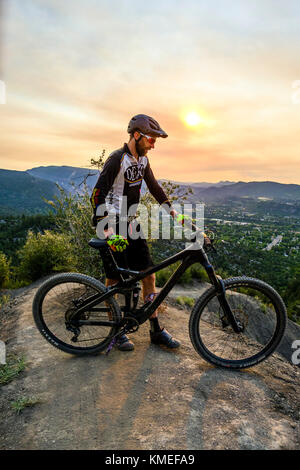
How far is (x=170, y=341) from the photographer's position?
12.9 ft

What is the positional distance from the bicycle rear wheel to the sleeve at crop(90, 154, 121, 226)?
2.98ft

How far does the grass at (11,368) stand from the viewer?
3.14 meters

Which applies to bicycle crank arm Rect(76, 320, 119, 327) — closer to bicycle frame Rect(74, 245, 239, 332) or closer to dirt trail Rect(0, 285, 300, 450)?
bicycle frame Rect(74, 245, 239, 332)

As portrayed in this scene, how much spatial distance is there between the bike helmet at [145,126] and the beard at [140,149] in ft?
0.57

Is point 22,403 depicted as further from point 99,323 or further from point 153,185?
point 153,185

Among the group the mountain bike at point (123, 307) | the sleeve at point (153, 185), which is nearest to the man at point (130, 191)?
the sleeve at point (153, 185)

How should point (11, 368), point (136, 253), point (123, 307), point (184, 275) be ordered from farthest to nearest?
point (184, 275)
point (136, 253)
point (123, 307)
point (11, 368)

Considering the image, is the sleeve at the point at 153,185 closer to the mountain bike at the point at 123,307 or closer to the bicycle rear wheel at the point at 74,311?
the mountain bike at the point at 123,307

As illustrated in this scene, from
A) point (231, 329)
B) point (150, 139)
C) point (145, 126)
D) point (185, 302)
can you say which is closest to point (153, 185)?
point (150, 139)

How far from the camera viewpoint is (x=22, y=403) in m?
2.73

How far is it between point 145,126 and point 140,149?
308 mm

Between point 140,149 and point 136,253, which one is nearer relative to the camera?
point 140,149

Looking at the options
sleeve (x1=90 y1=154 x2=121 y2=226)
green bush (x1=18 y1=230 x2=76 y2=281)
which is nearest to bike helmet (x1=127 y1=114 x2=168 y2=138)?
sleeve (x1=90 y1=154 x2=121 y2=226)

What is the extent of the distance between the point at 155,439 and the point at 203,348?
1360 millimetres
